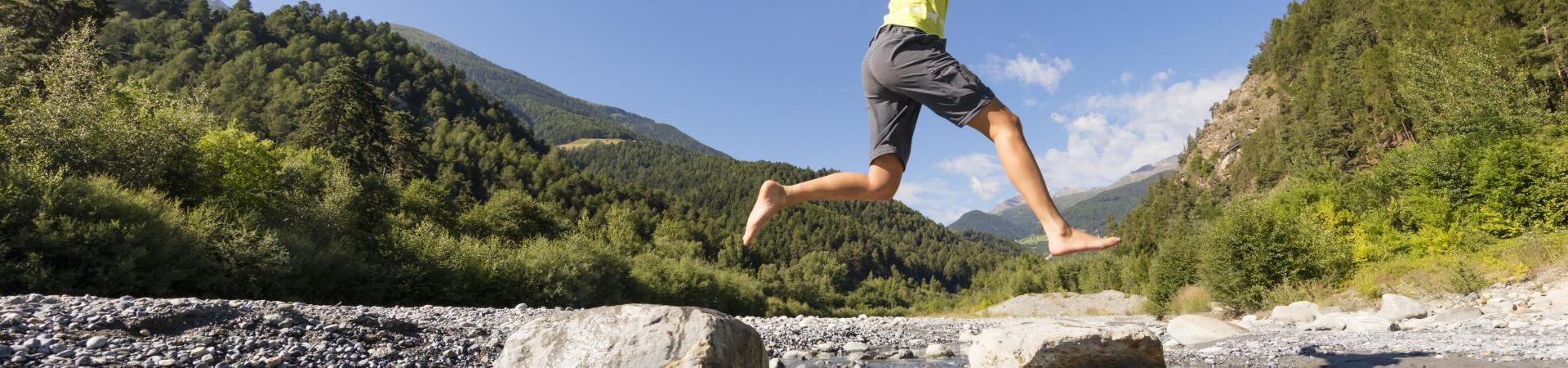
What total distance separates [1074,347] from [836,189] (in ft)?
11.9

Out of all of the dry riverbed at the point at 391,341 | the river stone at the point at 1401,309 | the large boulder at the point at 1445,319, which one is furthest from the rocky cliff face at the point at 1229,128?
the dry riverbed at the point at 391,341

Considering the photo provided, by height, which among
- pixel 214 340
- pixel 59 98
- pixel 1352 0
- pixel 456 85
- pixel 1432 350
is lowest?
pixel 214 340

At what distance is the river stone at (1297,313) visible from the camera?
51.9ft

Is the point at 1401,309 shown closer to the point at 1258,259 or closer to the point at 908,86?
the point at 1258,259

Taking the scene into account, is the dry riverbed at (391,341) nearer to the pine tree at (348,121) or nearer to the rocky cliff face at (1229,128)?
the pine tree at (348,121)

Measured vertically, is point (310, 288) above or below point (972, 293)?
above

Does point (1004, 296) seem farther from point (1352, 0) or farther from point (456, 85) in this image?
point (456, 85)

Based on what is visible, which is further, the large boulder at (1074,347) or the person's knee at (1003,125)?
the large boulder at (1074,347)

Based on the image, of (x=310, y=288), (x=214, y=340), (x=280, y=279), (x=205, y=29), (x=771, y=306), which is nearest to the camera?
(x=214, y=340)

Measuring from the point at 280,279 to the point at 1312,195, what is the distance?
52.6 m

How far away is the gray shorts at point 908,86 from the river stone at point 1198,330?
10.1 metres

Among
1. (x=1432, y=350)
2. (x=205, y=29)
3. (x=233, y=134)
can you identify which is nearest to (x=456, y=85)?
(x=205, y=29)

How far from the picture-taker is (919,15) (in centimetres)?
334

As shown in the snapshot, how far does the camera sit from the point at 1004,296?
10094cm
